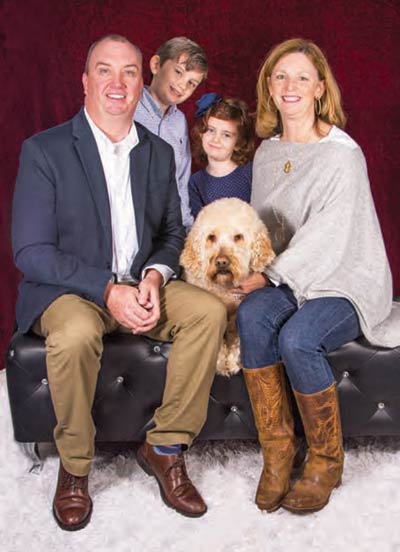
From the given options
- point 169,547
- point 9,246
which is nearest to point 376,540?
point 169,547

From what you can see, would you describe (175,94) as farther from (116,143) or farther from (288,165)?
(288,165)

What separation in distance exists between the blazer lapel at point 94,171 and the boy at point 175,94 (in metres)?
0.67

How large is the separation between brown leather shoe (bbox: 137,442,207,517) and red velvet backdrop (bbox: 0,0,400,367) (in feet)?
5.15

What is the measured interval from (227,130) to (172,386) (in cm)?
123

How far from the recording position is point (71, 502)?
7.95 ft

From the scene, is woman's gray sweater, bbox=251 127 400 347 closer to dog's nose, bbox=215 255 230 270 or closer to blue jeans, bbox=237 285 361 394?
blue jeans, bbox=237 285 361 394

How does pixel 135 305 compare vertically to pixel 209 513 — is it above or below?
above

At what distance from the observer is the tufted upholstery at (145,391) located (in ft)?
8.61

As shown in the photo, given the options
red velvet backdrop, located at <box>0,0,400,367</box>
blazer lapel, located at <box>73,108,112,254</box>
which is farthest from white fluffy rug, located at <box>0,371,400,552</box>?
red velvet backdrop, located at <box>0,0,400,367</box>

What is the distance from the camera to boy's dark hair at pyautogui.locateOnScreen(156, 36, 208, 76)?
10.7 ft

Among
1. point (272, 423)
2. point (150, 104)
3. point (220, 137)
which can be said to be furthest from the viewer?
point (150, 104)

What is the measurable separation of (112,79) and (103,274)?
0.71 m

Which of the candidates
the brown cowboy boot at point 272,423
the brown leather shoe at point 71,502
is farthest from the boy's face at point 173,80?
the brown leather shoe at point 71,502

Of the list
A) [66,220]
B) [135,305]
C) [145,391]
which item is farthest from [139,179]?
[145,391]
